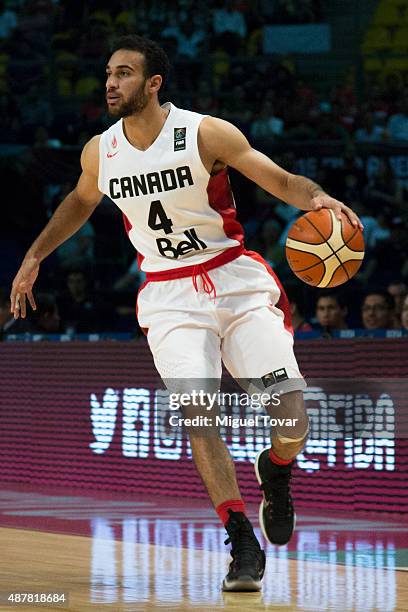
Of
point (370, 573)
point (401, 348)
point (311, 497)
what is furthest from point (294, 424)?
point (311, 497)

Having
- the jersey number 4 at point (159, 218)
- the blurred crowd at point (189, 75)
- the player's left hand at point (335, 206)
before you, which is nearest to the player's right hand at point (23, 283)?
the jersey number 4 at point (159, 218)

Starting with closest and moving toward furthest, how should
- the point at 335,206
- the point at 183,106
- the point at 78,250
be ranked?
the point at 335,206 < the point at 78,250 < the point at 183,106

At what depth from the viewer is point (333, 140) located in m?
16.8

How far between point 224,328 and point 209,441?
560mm

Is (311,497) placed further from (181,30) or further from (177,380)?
(181,30)

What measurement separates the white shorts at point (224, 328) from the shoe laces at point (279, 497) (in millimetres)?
598

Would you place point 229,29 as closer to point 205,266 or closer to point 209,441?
point 205,266

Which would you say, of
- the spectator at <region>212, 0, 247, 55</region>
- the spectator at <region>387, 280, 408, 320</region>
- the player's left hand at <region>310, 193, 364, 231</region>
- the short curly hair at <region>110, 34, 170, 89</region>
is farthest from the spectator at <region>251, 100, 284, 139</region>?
the player's left hand at <region>310, 193, 364, 231</region>

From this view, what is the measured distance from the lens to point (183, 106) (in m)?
18.3

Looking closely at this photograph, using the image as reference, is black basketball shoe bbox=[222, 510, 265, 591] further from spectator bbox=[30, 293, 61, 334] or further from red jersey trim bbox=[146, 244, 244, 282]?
spectator bbox=[30, 293, 61, 334]

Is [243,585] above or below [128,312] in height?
below

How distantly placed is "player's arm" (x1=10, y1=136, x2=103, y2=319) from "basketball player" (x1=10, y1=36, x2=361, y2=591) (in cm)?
7

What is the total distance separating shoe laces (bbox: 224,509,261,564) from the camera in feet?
18.8

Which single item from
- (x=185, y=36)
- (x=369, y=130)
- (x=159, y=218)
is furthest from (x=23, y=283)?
(x=185, y=36)
